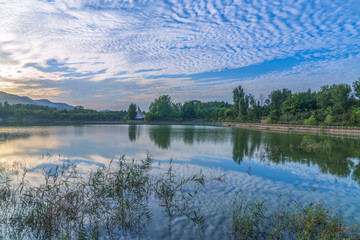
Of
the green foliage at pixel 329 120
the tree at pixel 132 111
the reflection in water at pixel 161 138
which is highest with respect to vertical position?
the tree at pixel 132 111

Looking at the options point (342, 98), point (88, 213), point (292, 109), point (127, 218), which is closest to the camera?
point (127, 218)

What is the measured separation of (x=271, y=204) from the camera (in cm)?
682

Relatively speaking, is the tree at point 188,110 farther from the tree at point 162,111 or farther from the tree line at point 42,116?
the tree line at point 42,116

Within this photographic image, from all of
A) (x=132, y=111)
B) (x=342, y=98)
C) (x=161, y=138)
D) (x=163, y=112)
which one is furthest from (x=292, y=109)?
(x=132, y=111)

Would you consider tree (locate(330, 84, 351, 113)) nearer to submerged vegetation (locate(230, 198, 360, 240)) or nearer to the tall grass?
submerged vegetation (locate(230, 198, 360, 240))

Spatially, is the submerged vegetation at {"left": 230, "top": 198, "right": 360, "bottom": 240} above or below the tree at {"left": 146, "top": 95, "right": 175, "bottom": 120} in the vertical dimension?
below

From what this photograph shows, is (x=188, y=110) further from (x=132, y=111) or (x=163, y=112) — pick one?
(x=132, y=111)

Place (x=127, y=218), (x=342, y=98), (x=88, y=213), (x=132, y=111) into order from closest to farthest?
(x=127, y=218) → (x=88, y=213) → (x=342, y=98) → (x=132, y=111)

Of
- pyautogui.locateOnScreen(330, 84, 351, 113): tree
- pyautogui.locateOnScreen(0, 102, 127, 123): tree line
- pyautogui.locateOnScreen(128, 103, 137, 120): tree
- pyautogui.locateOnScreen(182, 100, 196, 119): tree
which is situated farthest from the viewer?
pyautogui.locateOnScreen(182, 100, 196, 119): tree

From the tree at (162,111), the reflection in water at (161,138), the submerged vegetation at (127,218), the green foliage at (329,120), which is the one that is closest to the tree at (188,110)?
the tree at (162,111)

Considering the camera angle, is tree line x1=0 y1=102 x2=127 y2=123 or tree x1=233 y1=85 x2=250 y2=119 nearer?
tree x1=233 y1=85 x2=250 y2=119

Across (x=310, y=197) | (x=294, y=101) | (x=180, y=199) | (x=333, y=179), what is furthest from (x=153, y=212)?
(x=294, y=101)

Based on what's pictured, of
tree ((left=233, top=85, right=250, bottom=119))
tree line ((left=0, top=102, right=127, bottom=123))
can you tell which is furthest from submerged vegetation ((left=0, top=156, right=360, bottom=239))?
tree line ((left=0, top=102, right=127, bottom=123))

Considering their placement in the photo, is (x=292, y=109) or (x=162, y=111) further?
(x=162, y=111)
